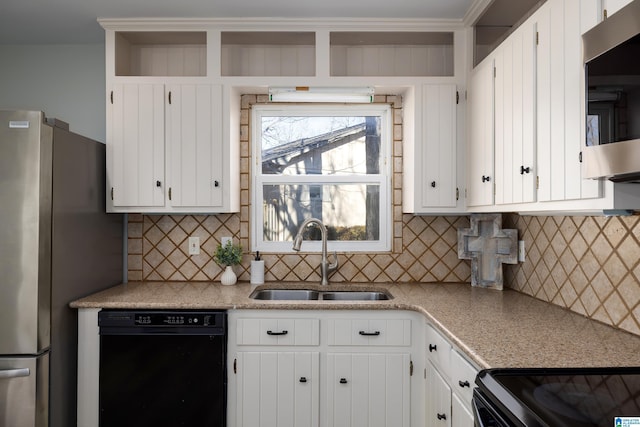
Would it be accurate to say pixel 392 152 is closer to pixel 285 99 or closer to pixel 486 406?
pixel 285 99

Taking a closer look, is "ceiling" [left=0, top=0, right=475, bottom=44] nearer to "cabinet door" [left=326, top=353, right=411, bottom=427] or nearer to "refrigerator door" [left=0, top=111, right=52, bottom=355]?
"refrigerator door" [left=0, top=111, right=52, bottom=355]

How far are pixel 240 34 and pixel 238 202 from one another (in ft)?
3.35

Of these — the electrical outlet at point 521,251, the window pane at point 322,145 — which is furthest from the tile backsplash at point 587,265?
the window pane at point 322,145

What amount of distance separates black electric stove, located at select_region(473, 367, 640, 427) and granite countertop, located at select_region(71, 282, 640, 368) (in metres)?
0.08

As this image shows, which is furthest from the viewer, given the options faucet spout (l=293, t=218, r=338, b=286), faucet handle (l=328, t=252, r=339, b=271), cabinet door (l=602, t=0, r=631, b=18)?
faucet handle (l=328, t=252, r=339, b=271)

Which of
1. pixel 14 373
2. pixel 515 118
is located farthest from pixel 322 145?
pixel 14 373

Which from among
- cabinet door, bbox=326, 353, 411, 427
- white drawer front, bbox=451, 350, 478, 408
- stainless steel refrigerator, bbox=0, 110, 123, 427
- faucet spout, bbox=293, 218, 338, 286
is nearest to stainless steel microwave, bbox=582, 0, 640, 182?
white drawer front, bbox=451, 350, 478, 408

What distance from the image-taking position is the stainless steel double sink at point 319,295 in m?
2.80

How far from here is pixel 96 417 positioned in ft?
7.79

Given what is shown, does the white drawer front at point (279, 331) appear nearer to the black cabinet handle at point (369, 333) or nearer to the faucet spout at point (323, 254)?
the black cabinet handle at point (369, 333)

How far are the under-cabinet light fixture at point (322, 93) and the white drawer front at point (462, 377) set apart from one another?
1.56 metres

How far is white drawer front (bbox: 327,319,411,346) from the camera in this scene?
235cm

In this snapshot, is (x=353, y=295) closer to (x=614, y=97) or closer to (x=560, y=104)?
(x=560, y=104)

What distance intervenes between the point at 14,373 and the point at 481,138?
2507 millimetres
